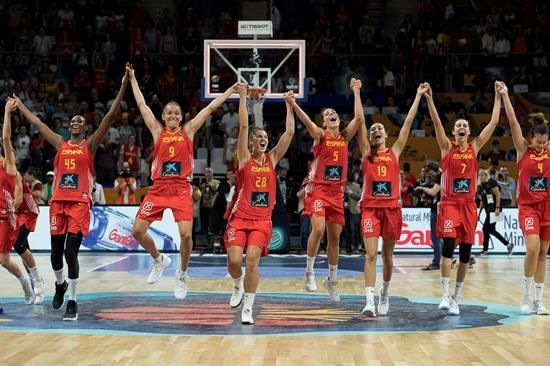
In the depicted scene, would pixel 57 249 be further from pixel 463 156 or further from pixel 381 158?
pixel 463 156

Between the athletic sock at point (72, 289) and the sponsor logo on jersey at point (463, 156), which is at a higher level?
the sponsor logo on jersey at point (463, 156)

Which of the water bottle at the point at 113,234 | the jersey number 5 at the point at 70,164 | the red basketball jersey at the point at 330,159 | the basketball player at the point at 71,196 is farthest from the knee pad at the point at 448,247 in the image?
the water bottle at the point at 113,234

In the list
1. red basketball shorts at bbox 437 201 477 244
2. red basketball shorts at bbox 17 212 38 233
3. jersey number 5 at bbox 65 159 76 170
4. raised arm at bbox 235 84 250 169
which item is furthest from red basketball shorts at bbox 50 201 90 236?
red basketball shorts at bbox 437 201 477 244

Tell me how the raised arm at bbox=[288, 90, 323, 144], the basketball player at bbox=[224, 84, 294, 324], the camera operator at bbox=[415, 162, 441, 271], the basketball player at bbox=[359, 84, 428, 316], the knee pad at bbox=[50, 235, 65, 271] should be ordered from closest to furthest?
the basketball player at bbox=[224, 84, 294, 324]
the knee pad at bbox=[50, 235, 65, 271]
the basketball player at bbox=[359, 84, 428, 316]
the raised arm at bbox=[288, 90, 323, 144]
the camera operator at bbox=[415, 162, 441, 271]

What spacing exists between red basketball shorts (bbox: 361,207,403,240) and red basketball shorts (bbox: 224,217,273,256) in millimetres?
Answer: 1291

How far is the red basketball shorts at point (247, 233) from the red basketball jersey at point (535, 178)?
3256 millimetres

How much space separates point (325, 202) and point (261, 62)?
24.0 ft

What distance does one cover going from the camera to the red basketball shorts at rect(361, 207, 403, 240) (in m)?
11.0

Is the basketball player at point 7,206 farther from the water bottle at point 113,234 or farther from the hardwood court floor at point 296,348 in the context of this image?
the water bottle at point 113,234

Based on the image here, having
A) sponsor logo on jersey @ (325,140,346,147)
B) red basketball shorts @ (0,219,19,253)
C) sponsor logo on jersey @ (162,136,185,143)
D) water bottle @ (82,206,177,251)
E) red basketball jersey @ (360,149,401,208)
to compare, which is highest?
sponsor logo on jersey @ (162,136,185,143)

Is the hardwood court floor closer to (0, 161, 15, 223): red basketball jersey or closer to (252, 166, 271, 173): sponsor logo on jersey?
(0, 161, 15, 223): red basketball jersey

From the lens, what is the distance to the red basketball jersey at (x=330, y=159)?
11695 mm

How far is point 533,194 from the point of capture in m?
11.3

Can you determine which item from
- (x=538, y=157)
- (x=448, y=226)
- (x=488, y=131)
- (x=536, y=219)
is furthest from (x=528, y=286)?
(x=488, y=131)
